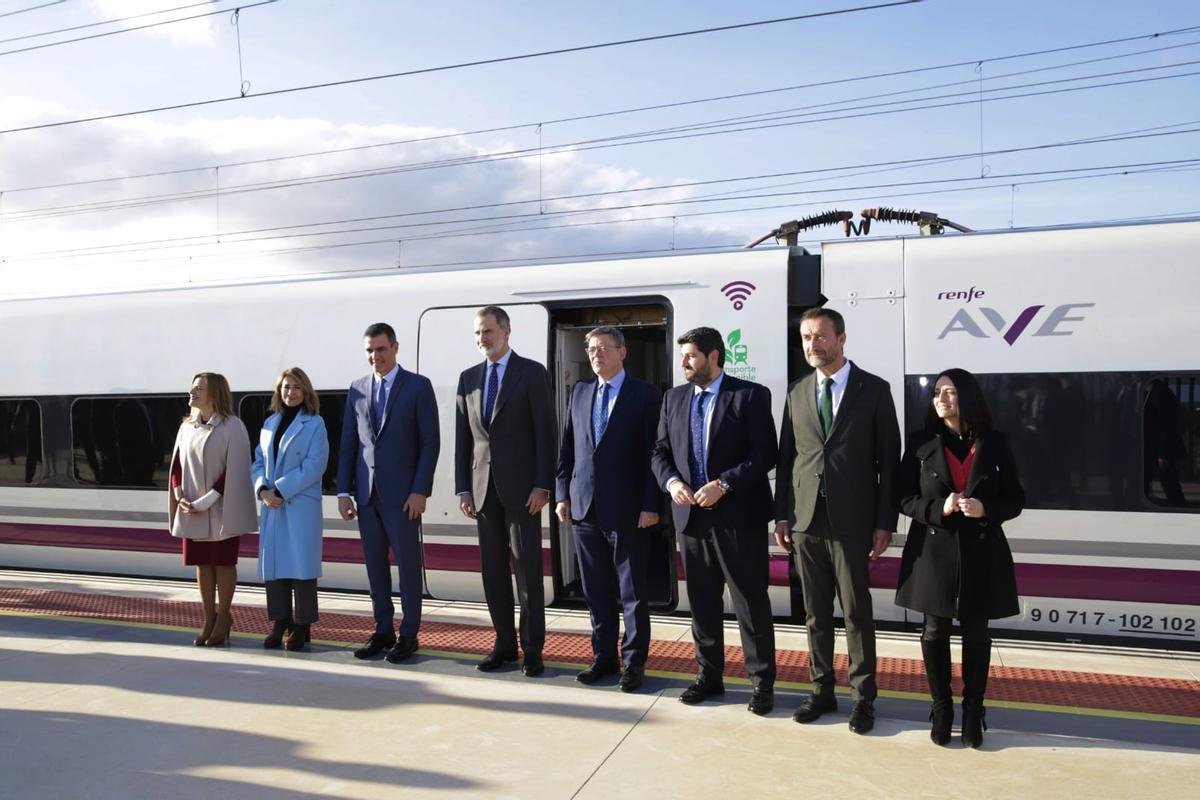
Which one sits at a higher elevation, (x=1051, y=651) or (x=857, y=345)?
(x=857, y=345)

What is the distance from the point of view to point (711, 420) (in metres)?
4.68

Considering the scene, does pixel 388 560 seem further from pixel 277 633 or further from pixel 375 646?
pixel 277 633

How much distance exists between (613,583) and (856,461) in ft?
5.20

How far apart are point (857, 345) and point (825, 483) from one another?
68.9 inches

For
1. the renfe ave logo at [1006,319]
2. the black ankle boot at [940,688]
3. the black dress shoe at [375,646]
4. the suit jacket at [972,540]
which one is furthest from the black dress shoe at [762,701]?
the renfe ave logo at [1006,319]

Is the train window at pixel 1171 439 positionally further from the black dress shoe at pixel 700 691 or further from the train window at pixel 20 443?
the train window at pixel 20 443

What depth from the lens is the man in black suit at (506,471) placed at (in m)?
5.26

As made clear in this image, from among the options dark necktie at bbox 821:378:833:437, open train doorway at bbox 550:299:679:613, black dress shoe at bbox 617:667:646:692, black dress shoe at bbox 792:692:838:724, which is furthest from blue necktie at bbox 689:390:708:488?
open train doorway at bbox 550:299:679:613

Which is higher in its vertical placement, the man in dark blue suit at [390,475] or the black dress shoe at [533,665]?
the man in dark blue suit at [390,475]

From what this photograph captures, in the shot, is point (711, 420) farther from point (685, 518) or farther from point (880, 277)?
point (880, 277)

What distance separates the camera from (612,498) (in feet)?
16.3

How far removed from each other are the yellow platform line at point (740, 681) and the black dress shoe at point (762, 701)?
0.47 m

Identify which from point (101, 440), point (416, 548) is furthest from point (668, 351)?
point (101, 440)

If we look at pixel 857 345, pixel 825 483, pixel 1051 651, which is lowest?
pixel 1051 651
